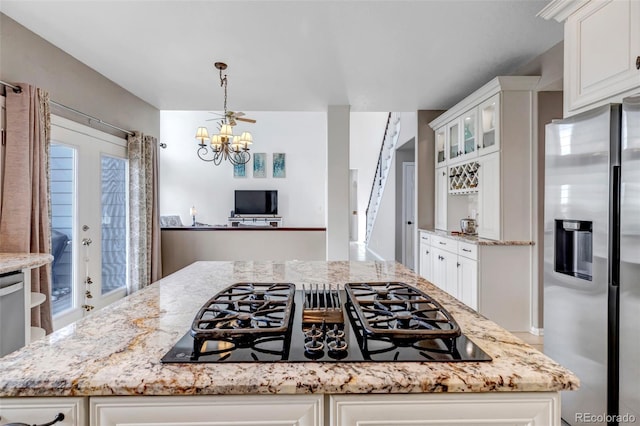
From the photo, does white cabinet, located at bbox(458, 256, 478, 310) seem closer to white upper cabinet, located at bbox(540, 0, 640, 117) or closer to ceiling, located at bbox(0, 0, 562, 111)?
white upper cabinet, located at bbox(540, 0, 640, 117)

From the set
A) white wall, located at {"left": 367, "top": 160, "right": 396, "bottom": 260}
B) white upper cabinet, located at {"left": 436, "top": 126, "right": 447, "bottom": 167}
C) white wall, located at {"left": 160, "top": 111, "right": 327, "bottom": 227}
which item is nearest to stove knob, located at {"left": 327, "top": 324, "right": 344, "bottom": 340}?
white upper cabinet, located at {"left": 436, "top": 126, "right": 447, "bottom": 167}

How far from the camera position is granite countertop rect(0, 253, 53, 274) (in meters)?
1.70

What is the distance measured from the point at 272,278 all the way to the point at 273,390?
982 mm

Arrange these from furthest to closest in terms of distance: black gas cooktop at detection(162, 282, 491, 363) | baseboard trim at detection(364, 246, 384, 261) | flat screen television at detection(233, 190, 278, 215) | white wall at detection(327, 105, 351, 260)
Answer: flat screen television at detection(233, 190, 278, 215), baseboard trim at detection(364, 246, 384, 261), white wall at detection(327, 105, 351, 260), black gas cooktop at detection(162, 282, 491, 363)

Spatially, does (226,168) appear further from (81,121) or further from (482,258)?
(482,258)

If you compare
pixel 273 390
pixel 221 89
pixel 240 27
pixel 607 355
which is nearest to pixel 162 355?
pixel 273 390

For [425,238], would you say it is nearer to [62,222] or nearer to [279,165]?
[62,222]

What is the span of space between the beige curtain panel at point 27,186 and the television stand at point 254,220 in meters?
6.18

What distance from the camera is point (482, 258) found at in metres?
3.09

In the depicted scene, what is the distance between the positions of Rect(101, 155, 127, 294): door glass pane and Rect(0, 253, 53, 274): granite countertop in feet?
5.74

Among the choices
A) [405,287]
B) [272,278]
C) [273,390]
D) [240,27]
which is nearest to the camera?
[273,390]

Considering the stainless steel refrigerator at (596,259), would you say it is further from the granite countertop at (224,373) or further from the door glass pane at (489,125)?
the door glass pane at (489,125)

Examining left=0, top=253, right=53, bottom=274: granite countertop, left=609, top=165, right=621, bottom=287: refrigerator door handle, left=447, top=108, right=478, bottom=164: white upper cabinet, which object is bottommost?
left=0, top=253, right=53, bottom=274: granite countertop

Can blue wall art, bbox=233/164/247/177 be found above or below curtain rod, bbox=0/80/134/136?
above
